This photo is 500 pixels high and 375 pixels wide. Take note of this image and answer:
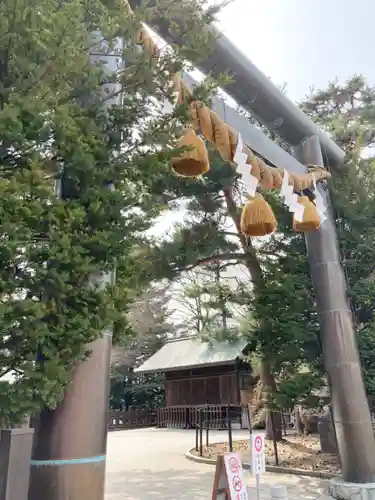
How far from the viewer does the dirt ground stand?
7059 mm

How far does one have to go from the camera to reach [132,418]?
1925cm

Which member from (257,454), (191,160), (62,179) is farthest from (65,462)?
(191,160)

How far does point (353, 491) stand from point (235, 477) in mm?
2452

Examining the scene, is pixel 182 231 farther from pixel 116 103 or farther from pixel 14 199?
pixel 14 199

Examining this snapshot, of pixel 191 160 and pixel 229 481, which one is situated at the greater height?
pixel 191 160

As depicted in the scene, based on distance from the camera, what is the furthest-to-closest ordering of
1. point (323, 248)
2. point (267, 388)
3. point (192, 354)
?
point (192, 354), point (267, 388), point (323, 248)

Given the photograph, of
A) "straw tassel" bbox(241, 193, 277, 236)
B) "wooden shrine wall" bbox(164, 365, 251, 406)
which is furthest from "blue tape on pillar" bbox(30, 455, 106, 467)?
"wooden shrine wall" bbox(164, 365, 251, 406)

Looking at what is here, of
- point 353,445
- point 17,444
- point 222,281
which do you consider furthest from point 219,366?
point 17,444

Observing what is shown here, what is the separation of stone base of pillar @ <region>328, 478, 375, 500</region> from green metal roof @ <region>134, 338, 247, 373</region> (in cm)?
866

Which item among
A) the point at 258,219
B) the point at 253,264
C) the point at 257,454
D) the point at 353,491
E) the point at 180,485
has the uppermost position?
the point at 253,264

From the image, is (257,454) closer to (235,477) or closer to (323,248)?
(235,477)

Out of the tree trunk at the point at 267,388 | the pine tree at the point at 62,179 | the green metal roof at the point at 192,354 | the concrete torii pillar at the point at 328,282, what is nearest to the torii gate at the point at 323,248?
the concrete torii pillar at the point at 328,282

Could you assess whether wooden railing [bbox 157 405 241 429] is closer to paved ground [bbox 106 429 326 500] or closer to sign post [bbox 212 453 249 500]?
paved ground [bbox 106 429 326 500]

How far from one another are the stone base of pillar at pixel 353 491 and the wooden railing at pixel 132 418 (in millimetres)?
15083
